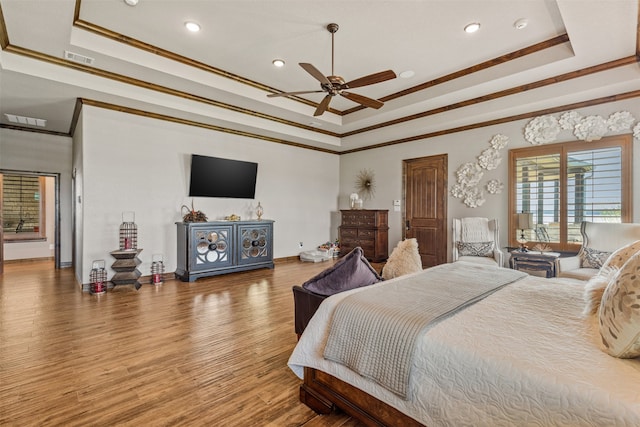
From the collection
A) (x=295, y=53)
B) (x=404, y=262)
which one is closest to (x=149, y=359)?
(x=404, y=262)

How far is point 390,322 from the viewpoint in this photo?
4.74ft

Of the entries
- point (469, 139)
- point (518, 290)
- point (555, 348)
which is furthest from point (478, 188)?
point (555, 348)

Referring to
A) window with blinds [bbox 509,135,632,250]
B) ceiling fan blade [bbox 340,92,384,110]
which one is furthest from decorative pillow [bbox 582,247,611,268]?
ceiling fan blade [bbox 340,92,384,110]

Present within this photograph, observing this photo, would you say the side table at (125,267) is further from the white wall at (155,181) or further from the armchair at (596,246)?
the armchair at (596,246)

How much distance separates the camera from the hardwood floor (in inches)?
69.0

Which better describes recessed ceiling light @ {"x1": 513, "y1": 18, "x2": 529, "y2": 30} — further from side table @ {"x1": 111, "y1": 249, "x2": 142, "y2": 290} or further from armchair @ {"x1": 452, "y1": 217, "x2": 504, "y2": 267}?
side table @ {"x1": 111, "y1": 249, "x2": 142, "y2": 290}

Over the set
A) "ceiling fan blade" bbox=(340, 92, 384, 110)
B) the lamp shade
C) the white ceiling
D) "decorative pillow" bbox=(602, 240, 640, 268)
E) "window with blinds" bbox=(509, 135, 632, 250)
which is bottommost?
"decorative pillow" bbox=(602, 240, 640, 268)

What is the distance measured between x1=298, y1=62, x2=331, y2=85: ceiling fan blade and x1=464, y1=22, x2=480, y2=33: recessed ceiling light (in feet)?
5.32

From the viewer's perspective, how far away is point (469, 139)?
5488 millimetres

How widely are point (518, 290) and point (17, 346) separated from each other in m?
3.99

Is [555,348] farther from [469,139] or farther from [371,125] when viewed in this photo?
[371,125]

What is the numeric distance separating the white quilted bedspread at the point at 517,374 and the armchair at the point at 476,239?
3174mm

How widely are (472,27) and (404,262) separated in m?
2.68

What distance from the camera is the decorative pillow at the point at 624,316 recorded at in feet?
3.31
